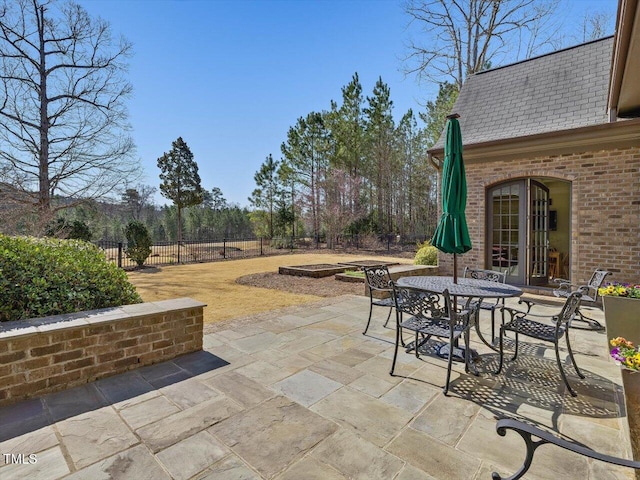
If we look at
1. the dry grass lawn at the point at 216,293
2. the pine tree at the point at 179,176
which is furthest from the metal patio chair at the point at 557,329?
the pine tree at the point at 179,176

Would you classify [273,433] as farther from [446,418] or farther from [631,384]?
[631,384]

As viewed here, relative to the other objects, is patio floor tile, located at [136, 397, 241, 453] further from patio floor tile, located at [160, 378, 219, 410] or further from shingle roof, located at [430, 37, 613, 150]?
shingle roof, located at [430, 37, 613, 150]

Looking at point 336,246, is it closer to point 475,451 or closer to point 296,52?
point 296,52

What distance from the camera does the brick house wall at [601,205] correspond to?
5559mm

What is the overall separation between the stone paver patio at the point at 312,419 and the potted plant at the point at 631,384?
367 mm

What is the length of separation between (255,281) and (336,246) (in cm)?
1291

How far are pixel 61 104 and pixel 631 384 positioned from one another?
17.4m

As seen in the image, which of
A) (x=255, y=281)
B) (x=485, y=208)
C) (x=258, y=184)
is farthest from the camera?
(x=258, y=184)

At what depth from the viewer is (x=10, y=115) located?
1166cm

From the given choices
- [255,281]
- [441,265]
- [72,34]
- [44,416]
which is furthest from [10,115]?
[441,265]

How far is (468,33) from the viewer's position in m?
12.4

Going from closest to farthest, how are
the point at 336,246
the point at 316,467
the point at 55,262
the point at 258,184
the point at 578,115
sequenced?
the point at 316,467 → the point at 55,262 → the point at 578,115 → the point at 336,246 → the point at 258,184

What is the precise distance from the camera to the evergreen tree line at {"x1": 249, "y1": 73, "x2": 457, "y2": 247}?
22.1 metres

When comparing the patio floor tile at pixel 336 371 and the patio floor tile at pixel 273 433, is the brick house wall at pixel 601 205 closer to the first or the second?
the patio floor tile at pixel 336 371
